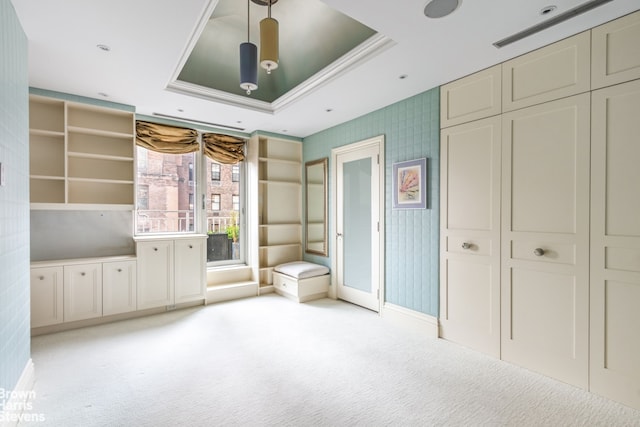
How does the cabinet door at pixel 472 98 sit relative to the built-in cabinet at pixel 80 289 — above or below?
above

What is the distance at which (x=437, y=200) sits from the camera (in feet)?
10.6

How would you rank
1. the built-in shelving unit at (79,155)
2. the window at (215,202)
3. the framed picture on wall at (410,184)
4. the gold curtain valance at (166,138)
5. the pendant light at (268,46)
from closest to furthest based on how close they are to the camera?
the pendant light at (268,46)
the framed picture on wall at (410,184)
the built-in shelving unit at (79,155)
the gold curtain valance at (166,138)
the window at (215,202)

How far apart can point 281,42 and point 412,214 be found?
2585 millimetres

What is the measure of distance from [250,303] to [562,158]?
4.00m

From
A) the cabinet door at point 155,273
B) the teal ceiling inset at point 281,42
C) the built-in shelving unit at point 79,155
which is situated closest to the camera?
the teal ceiling inset at point 281,42

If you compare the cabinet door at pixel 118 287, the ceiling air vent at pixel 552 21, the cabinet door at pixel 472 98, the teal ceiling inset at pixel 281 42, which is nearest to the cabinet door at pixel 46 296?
the cabinet door at pixel 118 287

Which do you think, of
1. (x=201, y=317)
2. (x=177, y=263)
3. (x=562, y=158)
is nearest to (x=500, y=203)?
(x=562, y=158)

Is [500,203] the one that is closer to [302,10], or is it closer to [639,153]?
[639,153]

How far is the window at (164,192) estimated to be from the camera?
4.27m

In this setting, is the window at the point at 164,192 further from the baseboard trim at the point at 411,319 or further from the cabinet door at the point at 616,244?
the cabinet door at the point at 616,244

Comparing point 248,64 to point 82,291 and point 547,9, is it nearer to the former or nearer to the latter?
point 547,9

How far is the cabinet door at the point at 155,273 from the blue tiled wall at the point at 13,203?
60.1 inches

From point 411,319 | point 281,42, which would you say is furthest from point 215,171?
point 411,319

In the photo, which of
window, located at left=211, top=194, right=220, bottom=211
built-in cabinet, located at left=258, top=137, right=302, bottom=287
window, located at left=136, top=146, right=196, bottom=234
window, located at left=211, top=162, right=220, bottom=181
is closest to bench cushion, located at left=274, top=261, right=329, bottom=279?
built-in cabinet, located at left=258, top=137, right=302, bottom=287
